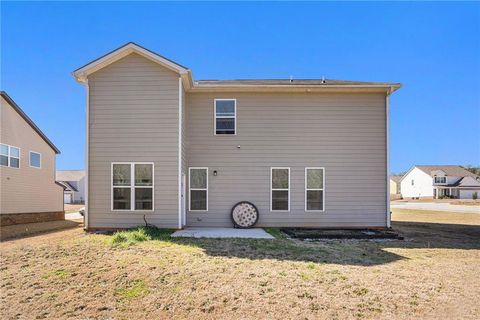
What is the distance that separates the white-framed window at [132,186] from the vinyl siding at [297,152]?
5.82 ft

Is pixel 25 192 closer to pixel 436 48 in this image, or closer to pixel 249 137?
pixel 249 137

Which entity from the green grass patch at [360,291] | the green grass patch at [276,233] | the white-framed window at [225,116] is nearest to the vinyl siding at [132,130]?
the white-framed window at [225,116]

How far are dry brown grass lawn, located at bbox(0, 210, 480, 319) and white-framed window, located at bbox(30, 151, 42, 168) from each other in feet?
36.0

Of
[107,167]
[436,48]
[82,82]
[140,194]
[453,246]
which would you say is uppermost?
[436,48]

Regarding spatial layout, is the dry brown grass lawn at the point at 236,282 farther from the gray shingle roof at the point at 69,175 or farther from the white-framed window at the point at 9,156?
the gray shingle roof at the point at 69,175

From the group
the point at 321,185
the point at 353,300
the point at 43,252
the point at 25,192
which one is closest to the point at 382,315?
the point at 353,300

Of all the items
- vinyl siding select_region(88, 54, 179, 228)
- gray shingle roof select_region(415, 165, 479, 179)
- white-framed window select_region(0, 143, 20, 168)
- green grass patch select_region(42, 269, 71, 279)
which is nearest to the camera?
green grass patch select_region(42, 269, 71, 279)

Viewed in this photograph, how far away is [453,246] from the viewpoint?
8773mm

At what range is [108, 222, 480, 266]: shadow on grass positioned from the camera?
22.6 feet

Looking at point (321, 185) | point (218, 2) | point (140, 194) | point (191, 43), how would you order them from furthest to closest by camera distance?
point (191, 43)
point (218, 2)
point (321, 185)
point (140, 194)

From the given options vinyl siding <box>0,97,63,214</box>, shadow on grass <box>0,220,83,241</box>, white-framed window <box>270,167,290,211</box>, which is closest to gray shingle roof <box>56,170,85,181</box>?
vinyl siding <box>0,97,63,214</box>

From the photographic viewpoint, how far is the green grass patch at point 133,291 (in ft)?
15.3

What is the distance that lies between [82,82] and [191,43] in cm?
659

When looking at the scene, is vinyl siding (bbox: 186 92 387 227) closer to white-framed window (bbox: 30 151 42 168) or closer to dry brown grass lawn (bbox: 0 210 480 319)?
dry brown grass lawn (bbox: 0 210 480 319)
